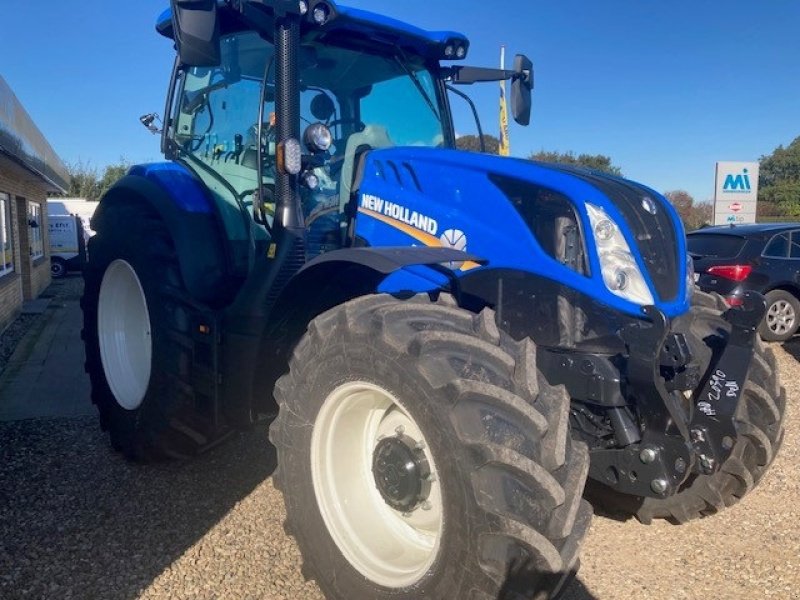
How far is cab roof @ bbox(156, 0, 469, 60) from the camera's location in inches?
135

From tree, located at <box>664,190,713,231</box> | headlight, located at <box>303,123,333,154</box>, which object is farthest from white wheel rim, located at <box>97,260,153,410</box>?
tree, located at <box>664,190,713,231</box>

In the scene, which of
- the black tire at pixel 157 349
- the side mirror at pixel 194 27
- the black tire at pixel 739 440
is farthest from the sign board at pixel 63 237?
the black tire at pixel 739 440

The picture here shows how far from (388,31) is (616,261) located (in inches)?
73.4

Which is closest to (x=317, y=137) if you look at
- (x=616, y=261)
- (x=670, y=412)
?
(x=616, y=261)

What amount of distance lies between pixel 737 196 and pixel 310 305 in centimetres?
1610

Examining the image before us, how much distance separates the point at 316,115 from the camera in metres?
3.57

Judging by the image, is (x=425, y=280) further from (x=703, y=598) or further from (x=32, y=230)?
(x=32, y=230)

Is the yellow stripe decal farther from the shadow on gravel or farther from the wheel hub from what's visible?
the shadow on gravel

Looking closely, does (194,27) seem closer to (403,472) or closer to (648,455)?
(403,472)

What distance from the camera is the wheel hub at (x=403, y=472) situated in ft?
8.35

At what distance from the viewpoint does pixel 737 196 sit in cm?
1666

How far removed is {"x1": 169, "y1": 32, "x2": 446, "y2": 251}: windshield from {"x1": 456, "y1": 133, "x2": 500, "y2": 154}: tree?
1.54ft

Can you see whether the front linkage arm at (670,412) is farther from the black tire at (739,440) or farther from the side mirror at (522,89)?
the side mirror at (522,89)

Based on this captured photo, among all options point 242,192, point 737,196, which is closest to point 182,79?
point 242,192
